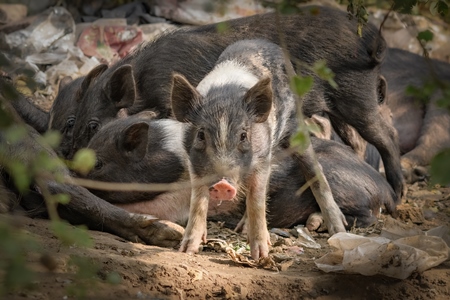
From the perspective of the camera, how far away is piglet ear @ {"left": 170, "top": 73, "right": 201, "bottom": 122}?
15.6ft

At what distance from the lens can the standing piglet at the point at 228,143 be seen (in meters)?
4.46

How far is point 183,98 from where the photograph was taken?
4.81 metres

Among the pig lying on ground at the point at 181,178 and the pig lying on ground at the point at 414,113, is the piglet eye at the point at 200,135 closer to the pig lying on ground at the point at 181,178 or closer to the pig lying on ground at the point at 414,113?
the pig lying on ground at the point at 181,178

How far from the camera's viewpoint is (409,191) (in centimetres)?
701

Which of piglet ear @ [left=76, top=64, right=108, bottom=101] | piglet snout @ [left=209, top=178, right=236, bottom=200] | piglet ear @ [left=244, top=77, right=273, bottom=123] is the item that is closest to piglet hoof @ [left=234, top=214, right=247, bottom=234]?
piglet ear @ [left=244, top=77, right=273, bottom=123]

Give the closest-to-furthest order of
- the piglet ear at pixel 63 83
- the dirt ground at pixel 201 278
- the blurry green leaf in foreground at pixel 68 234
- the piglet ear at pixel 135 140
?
the blurry green leaf in foreground at pixel 68 234
the dirt ground at pixel 201 278
the piglet ear at pixel 135 140
the piglet ear at pixel 63 83

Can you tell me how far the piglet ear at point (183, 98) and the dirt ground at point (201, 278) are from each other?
0.78 m

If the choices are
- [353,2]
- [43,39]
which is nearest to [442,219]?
[353,2]

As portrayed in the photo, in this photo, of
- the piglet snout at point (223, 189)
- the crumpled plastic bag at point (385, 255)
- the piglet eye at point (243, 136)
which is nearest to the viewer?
the crumpled plastic bag at point (385, 255)

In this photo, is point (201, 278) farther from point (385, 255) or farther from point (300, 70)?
point (300, 70)

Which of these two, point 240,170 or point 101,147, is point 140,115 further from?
point 240,170

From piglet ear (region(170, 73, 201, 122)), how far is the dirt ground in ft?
2.55

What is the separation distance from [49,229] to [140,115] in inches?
61.4

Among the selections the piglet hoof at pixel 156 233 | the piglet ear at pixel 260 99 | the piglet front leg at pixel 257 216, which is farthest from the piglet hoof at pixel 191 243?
the piglet ear at pixel 260 99
